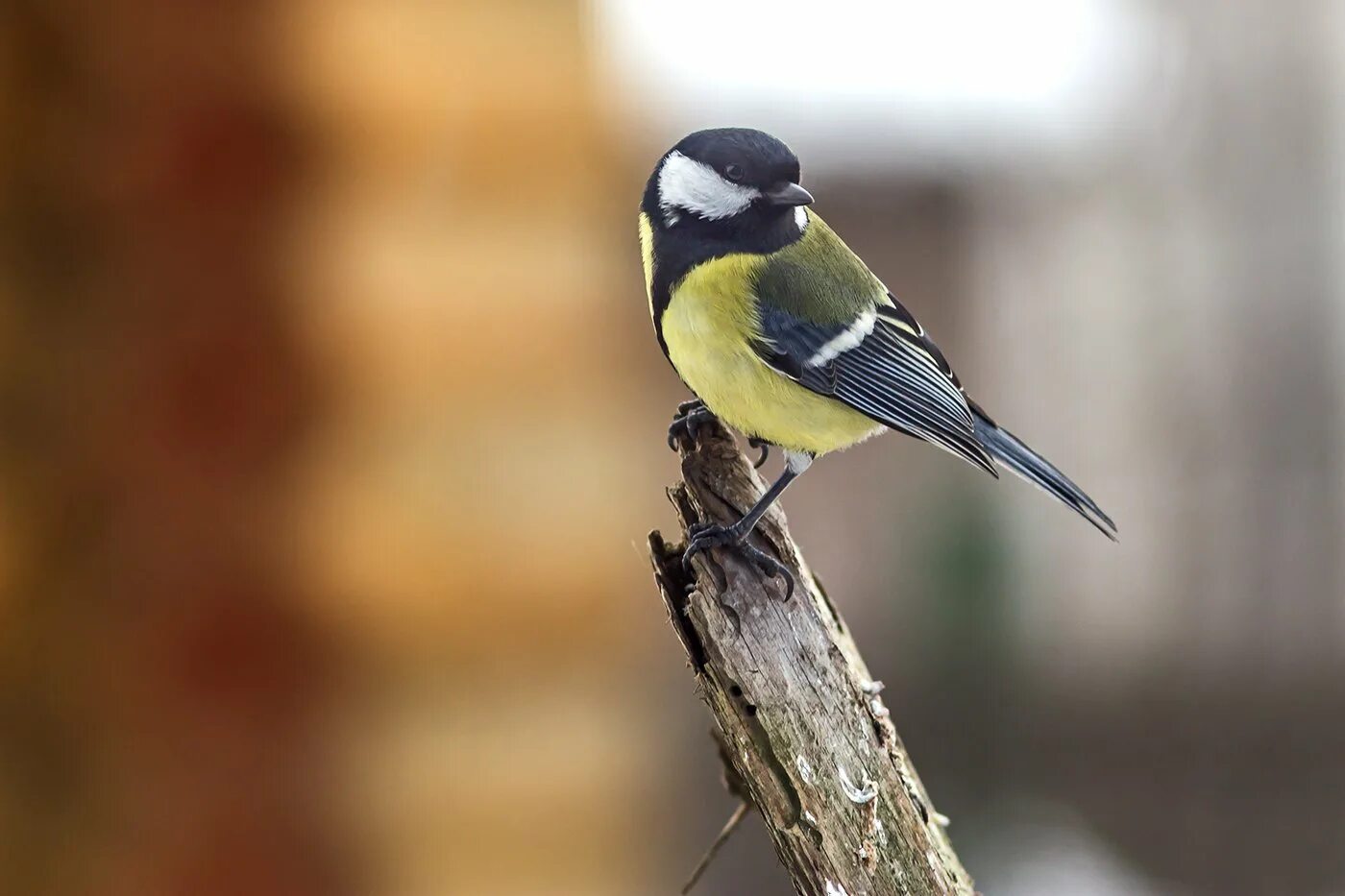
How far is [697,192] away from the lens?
762mm

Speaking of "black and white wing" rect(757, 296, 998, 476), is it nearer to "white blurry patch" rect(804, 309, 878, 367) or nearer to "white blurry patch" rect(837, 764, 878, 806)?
"white blurry patch" rect(804, 309, 878, 367)

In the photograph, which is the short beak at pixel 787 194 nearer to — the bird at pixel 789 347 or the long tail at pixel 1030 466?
the bird at pixel 789 347

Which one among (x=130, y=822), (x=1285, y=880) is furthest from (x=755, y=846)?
(x=130, y=822)

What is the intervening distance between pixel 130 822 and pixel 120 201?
662mm

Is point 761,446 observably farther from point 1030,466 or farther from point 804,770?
point 804,770

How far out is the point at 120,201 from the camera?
1.33 meters

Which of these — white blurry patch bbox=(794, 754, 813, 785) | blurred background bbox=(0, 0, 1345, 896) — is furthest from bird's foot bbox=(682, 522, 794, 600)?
blurred background bbox=(0, 0, 1345, 896)

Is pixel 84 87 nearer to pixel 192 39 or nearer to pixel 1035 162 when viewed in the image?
pixel 192 39

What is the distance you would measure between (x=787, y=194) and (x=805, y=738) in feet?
0.99

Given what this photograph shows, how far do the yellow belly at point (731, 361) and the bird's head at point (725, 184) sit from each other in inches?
2.4

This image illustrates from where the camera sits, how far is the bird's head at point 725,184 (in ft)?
2.19

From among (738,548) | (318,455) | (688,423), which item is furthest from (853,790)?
(318,455)

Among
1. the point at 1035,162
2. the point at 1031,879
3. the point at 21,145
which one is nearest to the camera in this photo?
the point at 21,145

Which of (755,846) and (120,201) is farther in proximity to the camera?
(755,846)
